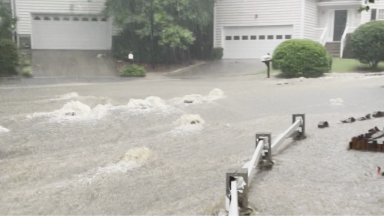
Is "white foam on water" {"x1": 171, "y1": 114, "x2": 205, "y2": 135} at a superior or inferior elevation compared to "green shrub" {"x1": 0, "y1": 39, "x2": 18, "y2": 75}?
inferior

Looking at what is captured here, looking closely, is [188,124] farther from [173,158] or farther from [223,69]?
[223,69]

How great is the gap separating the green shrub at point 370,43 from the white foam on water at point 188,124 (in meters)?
13.3

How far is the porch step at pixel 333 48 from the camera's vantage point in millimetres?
25344

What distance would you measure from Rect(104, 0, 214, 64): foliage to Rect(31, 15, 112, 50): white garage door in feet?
6.50

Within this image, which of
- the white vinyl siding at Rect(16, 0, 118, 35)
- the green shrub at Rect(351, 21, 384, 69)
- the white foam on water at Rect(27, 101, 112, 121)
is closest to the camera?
the white foam on water at Rect(27, 101, 112, 121)

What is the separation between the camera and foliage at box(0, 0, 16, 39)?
22.0 metres

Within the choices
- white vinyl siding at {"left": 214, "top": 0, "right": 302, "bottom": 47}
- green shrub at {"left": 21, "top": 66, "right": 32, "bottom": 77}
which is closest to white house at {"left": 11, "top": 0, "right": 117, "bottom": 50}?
green shrub at {"left": 21, "top": 66, "right": 32, "bottom": 77}

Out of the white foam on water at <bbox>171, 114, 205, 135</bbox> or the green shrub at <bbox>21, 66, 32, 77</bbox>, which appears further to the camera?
the green shrub at <bbox>21, 66, 32, 77</bbox>

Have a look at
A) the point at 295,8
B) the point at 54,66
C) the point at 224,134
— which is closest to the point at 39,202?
the point at 224,134

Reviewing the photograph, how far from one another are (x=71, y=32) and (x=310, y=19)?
50.0ft

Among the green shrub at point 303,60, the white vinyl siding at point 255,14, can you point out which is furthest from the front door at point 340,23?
the green shrub at point 303,60

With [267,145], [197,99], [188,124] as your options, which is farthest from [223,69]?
[267,145]

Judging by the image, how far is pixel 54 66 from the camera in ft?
72.6

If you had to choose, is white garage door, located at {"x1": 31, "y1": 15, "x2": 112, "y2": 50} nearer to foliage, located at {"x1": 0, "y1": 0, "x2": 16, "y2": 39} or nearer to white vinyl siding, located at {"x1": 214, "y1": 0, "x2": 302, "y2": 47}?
foliage, located at {"x1": 0, "y1": 0, "x2": 16, "y2": 39}
